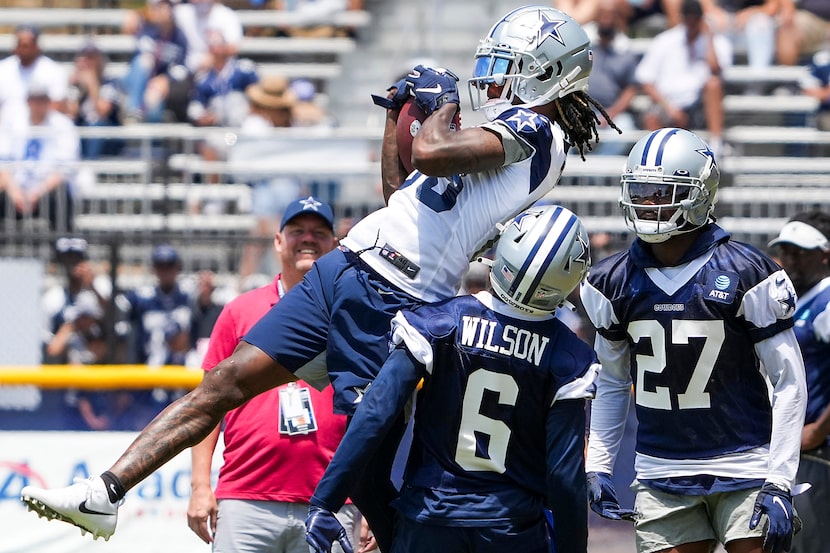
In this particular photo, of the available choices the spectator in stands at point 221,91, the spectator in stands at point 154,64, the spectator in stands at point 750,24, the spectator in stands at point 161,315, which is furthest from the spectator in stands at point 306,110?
the spectator in stands at point 750,24

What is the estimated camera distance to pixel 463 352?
386cm

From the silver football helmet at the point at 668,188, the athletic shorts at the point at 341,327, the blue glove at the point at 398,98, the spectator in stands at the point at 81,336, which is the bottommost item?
the spectator in stands at the point at 81,336

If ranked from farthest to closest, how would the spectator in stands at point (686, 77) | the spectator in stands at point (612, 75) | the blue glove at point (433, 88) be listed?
the spectator in stands at point (612, 75) < the spectator in stands at point (686, 77) < the blue glove at point (433, 88)

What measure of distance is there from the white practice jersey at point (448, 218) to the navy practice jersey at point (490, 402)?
0.29 meters

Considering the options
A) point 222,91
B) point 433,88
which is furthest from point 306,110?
point 433,88

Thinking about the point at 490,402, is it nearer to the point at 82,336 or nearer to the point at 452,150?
the point at 452,150

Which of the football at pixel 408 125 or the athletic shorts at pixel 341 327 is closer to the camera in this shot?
the athletic shorts at pixel 341 327

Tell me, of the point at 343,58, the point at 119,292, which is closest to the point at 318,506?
the point at 119,292

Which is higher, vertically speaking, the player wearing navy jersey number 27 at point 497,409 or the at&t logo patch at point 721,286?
the at&t logo patch at point 721,286

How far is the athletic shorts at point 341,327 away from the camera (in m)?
4.16

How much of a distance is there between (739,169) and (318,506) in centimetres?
684

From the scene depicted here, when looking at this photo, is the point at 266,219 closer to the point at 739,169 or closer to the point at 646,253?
the point at 739,169

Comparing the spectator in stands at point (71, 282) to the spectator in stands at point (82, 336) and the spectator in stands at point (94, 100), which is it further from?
the spectator in stands at point (94, 100)

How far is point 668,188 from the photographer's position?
4402mm
